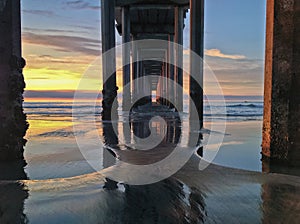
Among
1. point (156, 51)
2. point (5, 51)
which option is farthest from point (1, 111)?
point (156, 51)

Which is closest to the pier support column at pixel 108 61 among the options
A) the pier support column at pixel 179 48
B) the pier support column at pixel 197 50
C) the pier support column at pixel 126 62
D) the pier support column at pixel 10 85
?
the pier support column at pixel 197 50

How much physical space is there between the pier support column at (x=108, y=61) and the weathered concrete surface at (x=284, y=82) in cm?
830

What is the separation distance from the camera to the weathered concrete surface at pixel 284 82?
3.86 metres

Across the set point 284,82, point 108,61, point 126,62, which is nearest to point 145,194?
point 284,82

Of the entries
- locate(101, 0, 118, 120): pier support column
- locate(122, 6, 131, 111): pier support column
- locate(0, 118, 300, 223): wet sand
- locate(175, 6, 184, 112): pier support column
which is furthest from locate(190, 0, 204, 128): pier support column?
locate(122, 6, 131, 111): pier support column

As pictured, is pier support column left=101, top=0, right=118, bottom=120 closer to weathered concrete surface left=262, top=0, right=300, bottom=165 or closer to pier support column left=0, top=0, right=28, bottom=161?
pier support column left=0, top=0, right=28, bottom=161

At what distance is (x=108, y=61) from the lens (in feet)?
38.9

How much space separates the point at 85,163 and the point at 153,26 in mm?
23806

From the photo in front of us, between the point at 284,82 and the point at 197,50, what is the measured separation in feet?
24.6

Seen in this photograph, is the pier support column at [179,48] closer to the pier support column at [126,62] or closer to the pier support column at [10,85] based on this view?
the pier support column at [126,62]

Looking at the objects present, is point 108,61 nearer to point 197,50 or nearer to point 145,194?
point 197,50

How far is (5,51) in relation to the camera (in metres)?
3.92

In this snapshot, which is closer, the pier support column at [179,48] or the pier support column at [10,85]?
the pier support column at [10,85]

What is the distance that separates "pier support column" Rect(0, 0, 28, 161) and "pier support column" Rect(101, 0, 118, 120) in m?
7.24
